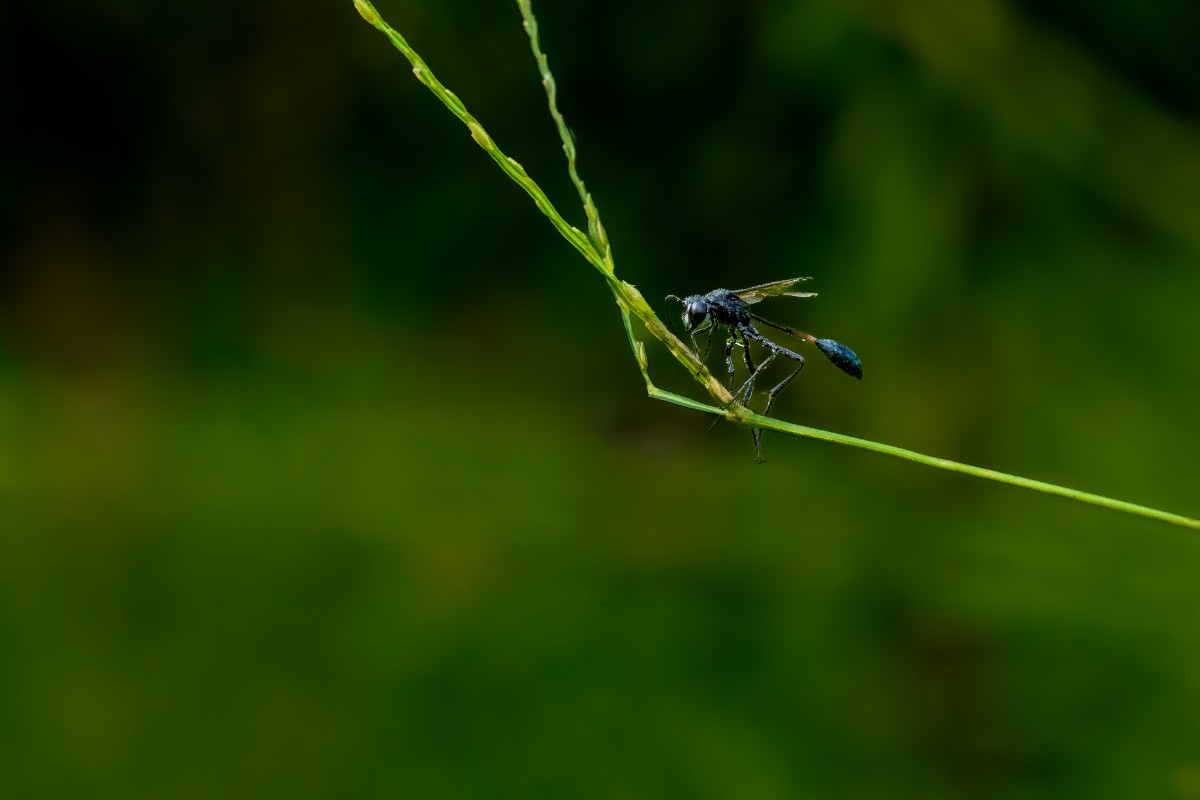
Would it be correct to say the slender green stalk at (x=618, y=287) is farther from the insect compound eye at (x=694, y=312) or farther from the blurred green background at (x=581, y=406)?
the blurred green background at (x=581, y=406)

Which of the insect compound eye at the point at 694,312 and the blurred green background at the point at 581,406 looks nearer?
the insect compound eye at the point at 694,312

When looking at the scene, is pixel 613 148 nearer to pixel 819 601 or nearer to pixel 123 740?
pixel 819 601

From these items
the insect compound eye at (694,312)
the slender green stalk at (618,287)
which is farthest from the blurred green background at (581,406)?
the slender green stalk at (618,287)

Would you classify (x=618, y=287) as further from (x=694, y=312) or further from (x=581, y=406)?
(x=581, y=406)

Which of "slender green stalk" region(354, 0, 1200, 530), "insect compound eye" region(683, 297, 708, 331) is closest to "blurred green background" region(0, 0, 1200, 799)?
"insect compound eye" region(683, 297, 708, 331)

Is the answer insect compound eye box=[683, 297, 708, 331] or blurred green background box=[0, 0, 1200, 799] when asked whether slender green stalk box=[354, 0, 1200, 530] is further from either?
blurred green background box=[0, 0, 1200, 799]

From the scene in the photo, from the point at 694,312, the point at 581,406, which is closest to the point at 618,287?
the point at 694,312

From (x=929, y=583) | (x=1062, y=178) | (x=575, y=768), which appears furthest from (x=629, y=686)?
(x=1062, y=178)
